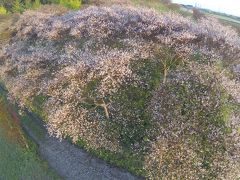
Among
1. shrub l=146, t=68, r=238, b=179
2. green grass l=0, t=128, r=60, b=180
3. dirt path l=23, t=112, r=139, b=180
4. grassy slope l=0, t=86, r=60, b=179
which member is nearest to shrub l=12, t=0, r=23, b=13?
grassy slope l=0, t=86, r=60, b=179

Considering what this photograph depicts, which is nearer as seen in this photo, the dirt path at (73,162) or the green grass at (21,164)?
the dirt path at (73,162)

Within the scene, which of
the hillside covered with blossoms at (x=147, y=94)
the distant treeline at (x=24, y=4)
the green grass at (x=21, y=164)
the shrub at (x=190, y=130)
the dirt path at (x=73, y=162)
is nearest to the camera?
the shrub at (x=190, y=130)

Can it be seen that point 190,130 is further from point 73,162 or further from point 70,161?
point 70,161

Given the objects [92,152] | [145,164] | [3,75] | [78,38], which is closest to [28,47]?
[3,75]

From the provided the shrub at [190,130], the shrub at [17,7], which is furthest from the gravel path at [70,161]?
the shrub at [17,7]

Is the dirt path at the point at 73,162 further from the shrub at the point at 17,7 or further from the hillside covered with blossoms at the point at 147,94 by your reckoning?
the shrub at the point at 17,7

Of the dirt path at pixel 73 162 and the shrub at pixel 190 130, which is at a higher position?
the shrub at pixel 190 130

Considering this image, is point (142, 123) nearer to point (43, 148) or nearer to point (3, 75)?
point (43, 148)
